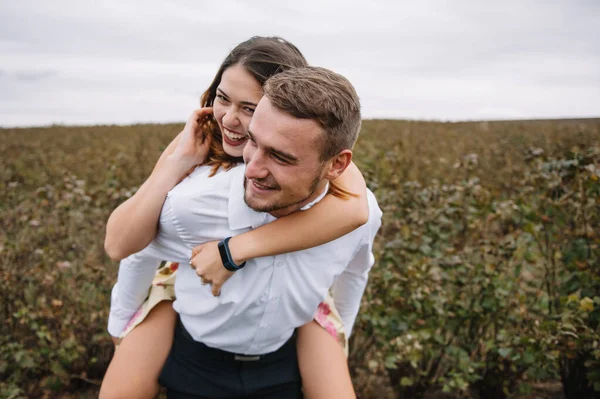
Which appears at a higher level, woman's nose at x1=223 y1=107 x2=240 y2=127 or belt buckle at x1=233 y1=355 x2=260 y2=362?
woman's nose at x1=223 y1=107 x2=240 y2=127

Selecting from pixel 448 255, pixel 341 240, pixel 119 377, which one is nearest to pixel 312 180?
pixel 341 240

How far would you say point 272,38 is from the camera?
1942mm

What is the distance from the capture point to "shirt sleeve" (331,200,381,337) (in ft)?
6.53

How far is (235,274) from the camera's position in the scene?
167cm

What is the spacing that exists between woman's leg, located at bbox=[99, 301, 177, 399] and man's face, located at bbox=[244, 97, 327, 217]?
0.69m

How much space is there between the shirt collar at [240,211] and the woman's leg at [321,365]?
54 cm

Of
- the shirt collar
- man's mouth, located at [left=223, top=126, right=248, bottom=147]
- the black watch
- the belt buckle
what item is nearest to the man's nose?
the shirt collar

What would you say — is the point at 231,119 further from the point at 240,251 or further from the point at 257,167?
the point at 240,251

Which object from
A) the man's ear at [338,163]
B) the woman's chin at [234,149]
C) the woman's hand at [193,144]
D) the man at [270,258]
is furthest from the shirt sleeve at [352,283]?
the woman's hand at [193,144]

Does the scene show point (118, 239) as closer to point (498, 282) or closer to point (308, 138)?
point (308, 138)

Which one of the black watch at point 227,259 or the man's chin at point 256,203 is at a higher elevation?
the man's chin at point 256,203

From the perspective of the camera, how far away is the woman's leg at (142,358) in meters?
1.73

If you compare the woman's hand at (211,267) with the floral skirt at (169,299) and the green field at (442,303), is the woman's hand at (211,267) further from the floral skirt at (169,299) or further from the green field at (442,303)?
the green field at (442,303)

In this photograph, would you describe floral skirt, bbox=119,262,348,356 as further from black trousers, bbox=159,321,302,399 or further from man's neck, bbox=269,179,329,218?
man's neck, bbox=269,179,329,218
